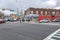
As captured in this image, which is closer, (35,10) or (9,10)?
(35,10)

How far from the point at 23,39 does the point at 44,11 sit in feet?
296

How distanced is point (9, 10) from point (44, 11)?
20004 mm

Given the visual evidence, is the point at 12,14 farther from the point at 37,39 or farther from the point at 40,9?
the point at 37,39

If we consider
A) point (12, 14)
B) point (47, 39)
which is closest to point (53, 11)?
point (12, 14)

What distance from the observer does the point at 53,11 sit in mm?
104688

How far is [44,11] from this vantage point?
103875mm

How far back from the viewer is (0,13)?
336 ft

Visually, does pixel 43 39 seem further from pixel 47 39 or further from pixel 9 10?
pixel 9 10

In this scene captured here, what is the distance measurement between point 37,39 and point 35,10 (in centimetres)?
8800

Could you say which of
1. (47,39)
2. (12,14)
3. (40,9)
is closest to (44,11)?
(40,9)

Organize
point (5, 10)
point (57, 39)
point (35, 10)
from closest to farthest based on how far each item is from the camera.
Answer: point (57, 39) < point (35, 10) < point (5, 10)

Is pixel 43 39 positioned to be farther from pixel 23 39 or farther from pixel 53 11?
pixel 53 11

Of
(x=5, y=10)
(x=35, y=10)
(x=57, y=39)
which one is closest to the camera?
(x=57, y=39)

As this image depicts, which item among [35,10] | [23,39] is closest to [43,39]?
[23,39]
